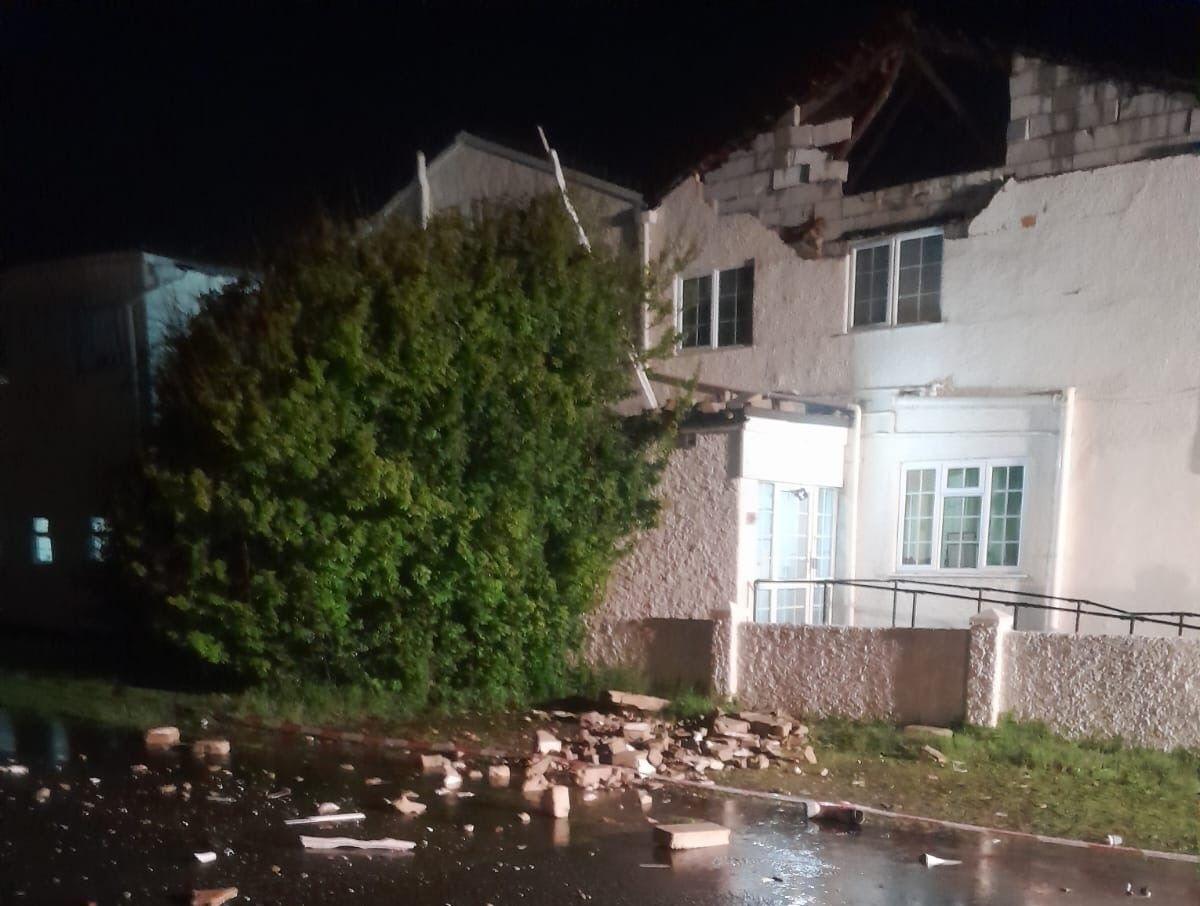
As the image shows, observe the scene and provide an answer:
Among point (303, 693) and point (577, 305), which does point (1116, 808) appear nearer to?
point (577, 305)

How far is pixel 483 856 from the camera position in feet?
19.1

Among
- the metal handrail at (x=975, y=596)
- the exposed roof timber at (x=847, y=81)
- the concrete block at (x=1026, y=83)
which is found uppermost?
the exposed roof timber at (x=847, y=81)

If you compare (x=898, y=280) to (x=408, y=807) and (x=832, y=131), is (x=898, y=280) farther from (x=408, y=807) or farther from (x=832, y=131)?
(x=408, y=807)

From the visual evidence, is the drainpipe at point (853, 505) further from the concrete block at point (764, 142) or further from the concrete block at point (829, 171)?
the concrete block at point (764, 142)

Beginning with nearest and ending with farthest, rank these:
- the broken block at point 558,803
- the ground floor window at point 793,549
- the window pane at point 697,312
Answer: the broken block at point 558,803, the ground floor window at point 793,549, the window pane at point 697,312

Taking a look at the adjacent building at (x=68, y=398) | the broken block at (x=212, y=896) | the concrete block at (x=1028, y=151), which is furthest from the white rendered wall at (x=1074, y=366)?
the adjacent building at (x=68, y=398)

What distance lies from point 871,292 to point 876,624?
4.12 m

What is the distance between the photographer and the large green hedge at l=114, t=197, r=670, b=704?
8.98 m

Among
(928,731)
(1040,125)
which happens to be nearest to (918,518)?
(928,731)

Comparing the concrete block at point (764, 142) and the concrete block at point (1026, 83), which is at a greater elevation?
the concrete block at point (1026, 83)

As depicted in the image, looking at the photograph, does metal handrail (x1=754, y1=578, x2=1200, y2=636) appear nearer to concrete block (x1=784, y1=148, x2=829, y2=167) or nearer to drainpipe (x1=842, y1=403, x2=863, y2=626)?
drainpipe (x1=842, y1=403, x2=863, y2=626)

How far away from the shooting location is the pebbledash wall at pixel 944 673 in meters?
7.93

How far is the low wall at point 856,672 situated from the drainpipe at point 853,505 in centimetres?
214

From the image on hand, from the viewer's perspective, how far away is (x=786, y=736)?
8711mm
